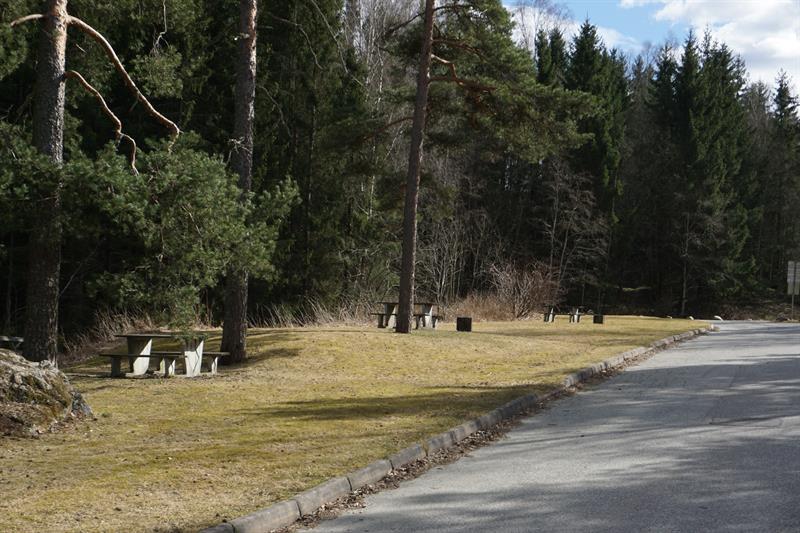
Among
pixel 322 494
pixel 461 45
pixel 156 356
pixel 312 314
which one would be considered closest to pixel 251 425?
pixel 322 494

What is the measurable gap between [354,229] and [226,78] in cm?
765

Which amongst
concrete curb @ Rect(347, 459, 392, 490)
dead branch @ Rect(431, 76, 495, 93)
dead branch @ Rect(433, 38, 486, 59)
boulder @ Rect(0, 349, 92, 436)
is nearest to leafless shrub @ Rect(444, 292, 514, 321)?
dead branch @ Rect(431, 76, 495, 93)

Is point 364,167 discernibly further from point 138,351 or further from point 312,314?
point 138,351

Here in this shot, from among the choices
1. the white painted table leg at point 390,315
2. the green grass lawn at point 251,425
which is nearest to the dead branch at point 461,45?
the white painted table leg at point 390,315

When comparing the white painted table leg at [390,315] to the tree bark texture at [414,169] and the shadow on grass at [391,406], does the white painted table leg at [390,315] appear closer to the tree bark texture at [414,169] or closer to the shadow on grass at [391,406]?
the tree bark texture at [414,169]

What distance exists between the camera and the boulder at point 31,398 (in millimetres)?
8664

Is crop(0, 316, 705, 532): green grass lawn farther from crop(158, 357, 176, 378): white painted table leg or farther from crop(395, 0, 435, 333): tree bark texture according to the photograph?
crop(395, 0, 435, 333): tree bark texture

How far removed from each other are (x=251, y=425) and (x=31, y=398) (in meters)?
2.40

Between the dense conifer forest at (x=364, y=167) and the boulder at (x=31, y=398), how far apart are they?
2.88 metres

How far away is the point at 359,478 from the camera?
23.0 feet

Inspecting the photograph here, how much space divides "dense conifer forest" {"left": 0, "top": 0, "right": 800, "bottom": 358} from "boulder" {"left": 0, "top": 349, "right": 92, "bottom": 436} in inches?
113

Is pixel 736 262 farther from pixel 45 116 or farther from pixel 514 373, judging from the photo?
pixel 45 116

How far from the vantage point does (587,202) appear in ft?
171

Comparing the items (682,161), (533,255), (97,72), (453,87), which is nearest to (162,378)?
(97,72)
